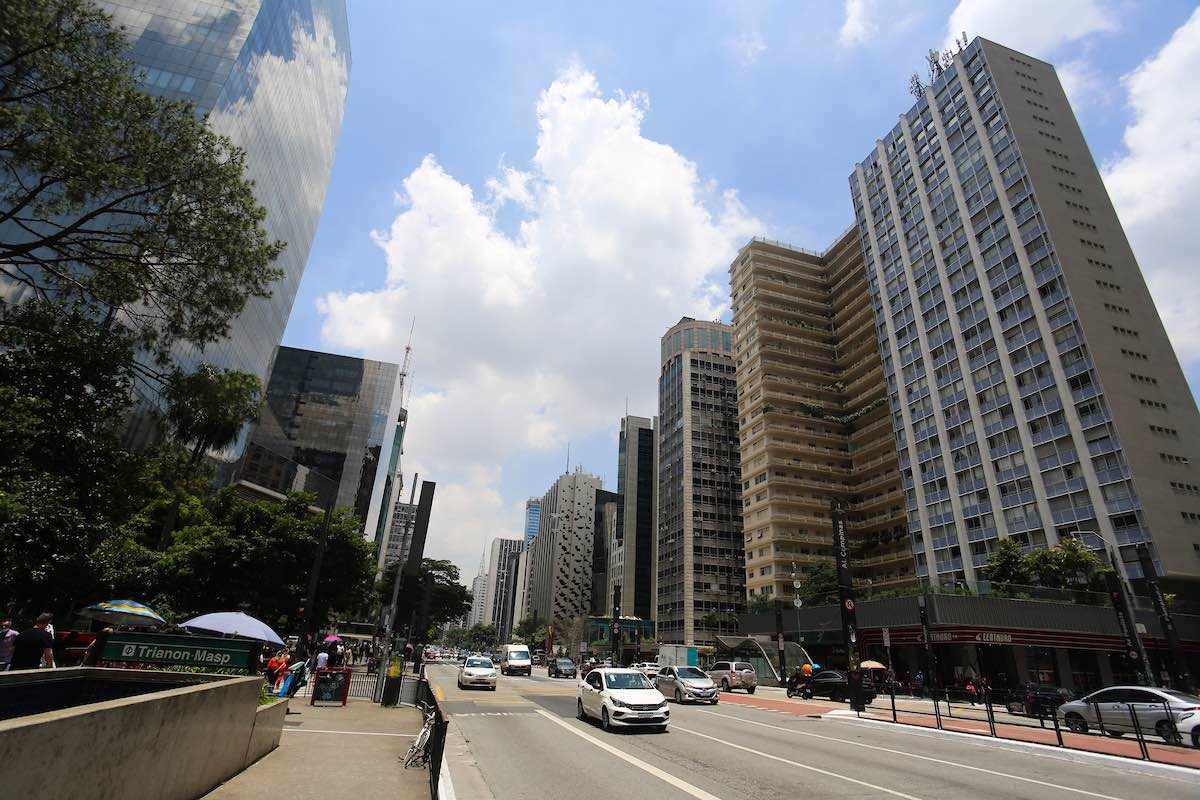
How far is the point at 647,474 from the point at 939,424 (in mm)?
70374

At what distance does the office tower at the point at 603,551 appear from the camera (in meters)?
129

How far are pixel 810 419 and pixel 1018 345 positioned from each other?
28283 millimetres

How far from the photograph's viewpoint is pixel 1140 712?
16.0 metres

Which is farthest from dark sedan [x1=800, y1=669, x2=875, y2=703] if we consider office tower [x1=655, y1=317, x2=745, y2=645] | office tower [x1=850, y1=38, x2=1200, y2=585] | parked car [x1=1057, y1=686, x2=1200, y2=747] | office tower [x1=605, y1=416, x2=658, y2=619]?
office tower [x1=605, y1=416, x2=658, y2=619]

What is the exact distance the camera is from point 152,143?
14438 millimetres

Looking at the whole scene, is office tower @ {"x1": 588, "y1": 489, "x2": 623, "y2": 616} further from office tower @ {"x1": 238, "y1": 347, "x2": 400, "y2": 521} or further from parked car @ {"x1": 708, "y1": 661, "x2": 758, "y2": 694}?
parked car @ {"x1": 708, "y1": 661, "x2": 758, "y2": 694}

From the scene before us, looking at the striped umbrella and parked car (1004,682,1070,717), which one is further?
parked car (1004,682,1070,717)

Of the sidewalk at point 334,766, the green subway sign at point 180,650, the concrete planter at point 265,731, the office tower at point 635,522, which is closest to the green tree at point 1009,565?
the sidewalk at point 334,766

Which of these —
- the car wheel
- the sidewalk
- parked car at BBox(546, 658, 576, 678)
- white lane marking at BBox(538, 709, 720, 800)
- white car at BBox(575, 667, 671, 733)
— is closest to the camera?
the sidewalk

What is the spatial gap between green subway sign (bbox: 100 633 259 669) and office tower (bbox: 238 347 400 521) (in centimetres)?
9392

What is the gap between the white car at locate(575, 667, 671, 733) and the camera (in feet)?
49.2

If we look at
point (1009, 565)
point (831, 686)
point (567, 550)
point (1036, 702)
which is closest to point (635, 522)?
point (567, 550)

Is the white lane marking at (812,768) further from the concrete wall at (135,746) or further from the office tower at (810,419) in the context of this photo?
the office tower at (810,419)

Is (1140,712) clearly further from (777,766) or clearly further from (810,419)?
(810,419)
